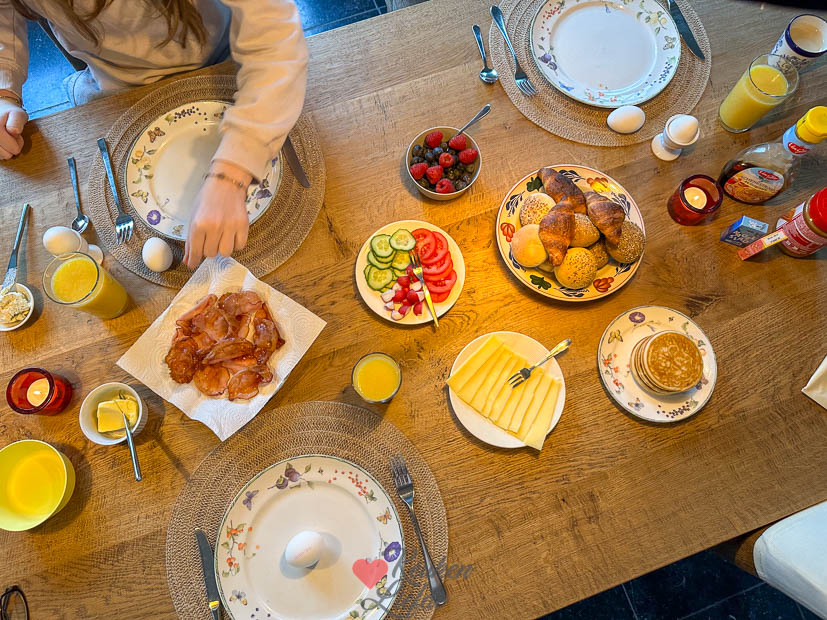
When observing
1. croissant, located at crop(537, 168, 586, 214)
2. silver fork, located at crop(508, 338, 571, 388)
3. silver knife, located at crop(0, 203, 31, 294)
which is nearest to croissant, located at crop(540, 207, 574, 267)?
croissant, located at crop(537, 168, 586, 214)

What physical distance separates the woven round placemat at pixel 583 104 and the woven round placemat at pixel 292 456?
0.96 metres

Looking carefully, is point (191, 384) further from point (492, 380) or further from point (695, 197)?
point (695, 197)

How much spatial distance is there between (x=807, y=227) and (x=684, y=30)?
0.70 metres

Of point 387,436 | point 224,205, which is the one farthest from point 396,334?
point 224,205

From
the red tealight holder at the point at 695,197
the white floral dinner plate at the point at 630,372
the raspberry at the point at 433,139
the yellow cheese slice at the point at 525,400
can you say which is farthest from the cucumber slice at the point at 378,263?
the red tealight holder at the point at 695,197

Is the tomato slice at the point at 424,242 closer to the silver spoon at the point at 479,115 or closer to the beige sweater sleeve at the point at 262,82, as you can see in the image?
the silver spoon at the point at 479,115

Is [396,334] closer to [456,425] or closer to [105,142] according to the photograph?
[456,425]

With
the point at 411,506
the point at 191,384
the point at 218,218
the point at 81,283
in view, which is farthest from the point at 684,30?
the point at 81,283

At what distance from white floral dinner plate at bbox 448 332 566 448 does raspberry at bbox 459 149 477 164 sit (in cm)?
46

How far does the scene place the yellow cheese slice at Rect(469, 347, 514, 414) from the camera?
3.80ft

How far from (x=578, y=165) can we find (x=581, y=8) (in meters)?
0.54

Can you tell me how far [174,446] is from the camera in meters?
1.16

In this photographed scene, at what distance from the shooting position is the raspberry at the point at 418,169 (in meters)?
1.28

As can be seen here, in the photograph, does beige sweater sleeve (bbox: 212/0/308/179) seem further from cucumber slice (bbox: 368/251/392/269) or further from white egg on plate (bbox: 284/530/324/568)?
white egg on plate (bbox: 284/530/324/568)
